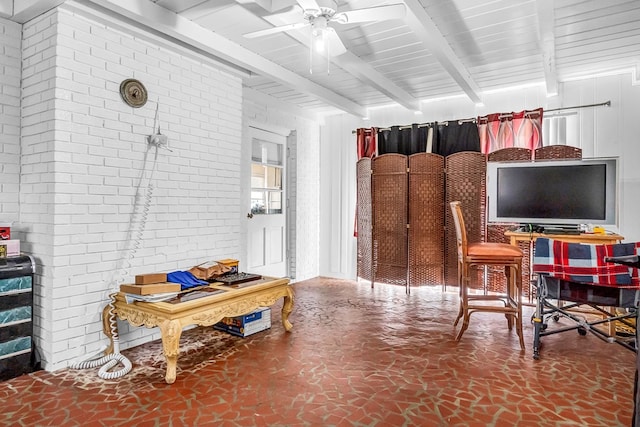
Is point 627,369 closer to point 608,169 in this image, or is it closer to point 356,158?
point 608,169

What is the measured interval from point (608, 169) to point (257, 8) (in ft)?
12.3

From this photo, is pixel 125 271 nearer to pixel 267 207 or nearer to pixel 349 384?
pixel 349 384

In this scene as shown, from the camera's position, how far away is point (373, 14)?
91.6 inches

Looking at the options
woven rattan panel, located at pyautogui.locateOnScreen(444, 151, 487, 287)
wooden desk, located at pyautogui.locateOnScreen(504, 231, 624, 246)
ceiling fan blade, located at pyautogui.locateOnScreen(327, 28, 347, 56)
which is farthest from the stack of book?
woven rattan panel, located at pyautogui.locateOnScreen(444, 151, 487, 287)

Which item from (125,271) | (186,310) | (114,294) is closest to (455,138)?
(186,310)

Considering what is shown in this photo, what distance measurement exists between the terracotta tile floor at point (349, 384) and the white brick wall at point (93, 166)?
48 cm

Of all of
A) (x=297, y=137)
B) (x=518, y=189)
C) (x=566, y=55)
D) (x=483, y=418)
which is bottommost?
(x=483, y=418)

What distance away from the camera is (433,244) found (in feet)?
16.4

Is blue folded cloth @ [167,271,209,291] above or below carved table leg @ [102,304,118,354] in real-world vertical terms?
above

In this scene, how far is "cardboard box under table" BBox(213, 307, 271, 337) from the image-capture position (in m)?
3.29

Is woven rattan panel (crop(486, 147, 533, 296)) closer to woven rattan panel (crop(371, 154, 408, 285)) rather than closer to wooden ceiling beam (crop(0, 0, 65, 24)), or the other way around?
woven rattan panel (crop(371, 154, 408, 285))

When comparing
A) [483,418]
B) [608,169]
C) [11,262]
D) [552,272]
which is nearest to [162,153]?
[11,262]

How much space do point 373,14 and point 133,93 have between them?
6.30ft

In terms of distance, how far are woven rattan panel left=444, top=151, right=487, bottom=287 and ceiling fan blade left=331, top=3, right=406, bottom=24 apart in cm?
283
